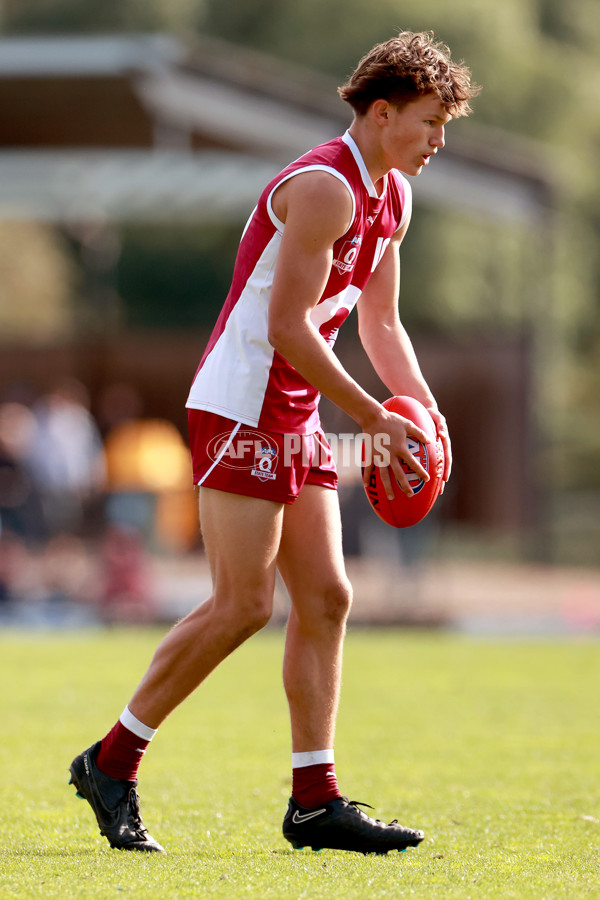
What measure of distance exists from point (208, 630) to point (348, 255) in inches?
47.5

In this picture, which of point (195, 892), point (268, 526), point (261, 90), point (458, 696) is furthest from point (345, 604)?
point (261, 90)

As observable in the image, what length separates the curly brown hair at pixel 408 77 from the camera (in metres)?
4.31

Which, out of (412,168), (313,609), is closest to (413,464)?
(313,609)

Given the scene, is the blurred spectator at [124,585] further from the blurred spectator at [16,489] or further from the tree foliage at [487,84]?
the tree foliage at [487,84]

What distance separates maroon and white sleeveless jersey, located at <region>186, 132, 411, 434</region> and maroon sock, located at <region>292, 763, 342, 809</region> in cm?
105

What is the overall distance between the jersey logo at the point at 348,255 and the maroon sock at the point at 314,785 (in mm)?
1542

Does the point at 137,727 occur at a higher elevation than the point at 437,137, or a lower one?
lower

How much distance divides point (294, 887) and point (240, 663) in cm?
678

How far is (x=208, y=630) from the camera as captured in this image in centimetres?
437

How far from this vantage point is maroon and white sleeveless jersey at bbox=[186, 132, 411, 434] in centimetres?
434

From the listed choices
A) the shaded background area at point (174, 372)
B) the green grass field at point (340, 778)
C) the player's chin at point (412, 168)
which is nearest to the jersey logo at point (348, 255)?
the player's chin at point (412, 168)

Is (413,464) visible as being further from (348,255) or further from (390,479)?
(348,255)

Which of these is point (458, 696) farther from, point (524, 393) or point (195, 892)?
point (524, 393)

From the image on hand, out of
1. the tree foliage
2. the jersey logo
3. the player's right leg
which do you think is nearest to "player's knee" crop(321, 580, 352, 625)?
the player's right leg
